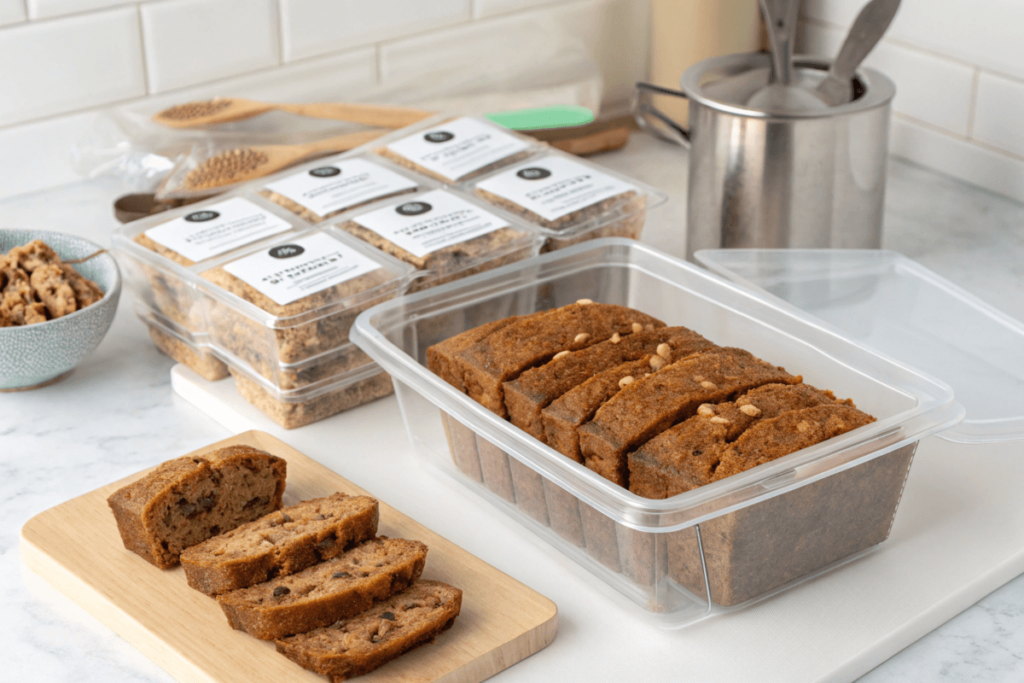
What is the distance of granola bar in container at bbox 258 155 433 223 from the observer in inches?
54.9

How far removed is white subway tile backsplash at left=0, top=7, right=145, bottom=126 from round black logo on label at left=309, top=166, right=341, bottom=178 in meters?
0.44

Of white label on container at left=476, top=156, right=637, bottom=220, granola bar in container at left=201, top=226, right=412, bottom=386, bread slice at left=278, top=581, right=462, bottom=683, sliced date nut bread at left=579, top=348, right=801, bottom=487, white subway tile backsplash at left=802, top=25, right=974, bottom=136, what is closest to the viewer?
bread slice at left=278, top=581, right=462, bottom=683

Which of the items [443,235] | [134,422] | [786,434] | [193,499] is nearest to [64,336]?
[134,422]

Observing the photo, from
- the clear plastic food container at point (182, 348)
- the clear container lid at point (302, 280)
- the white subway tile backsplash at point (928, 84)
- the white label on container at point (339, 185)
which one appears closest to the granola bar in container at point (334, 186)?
the white label on container at point (339, 185)

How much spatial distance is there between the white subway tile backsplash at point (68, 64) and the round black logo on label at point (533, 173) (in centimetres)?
68

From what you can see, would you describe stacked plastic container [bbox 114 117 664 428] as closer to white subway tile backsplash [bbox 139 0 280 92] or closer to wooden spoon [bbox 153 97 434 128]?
wooden spoon [bbox 153 97 434 128]

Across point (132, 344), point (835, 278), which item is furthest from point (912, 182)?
point (132, 344)

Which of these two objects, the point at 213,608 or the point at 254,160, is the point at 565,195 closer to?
the point at 254,160

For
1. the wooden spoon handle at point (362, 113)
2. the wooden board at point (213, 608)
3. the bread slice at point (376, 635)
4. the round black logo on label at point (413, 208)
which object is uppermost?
the wooden spoon handle at point (362, 113)

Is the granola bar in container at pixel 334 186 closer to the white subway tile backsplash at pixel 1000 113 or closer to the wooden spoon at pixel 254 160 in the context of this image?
the wooden spoon at pixel 254 160

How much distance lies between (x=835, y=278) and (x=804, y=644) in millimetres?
572

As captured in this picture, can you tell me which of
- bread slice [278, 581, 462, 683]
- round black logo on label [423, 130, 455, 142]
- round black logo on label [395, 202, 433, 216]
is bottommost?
bread slice [278, 581, 462, 683]

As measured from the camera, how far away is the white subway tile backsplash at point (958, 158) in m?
1.78

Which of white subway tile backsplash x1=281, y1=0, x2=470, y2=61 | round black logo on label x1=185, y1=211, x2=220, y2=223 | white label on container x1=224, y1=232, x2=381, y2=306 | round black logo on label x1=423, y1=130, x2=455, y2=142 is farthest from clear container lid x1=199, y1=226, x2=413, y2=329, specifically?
white subway tile backsplash x1=281, y1=0, x2=470, y2=61
